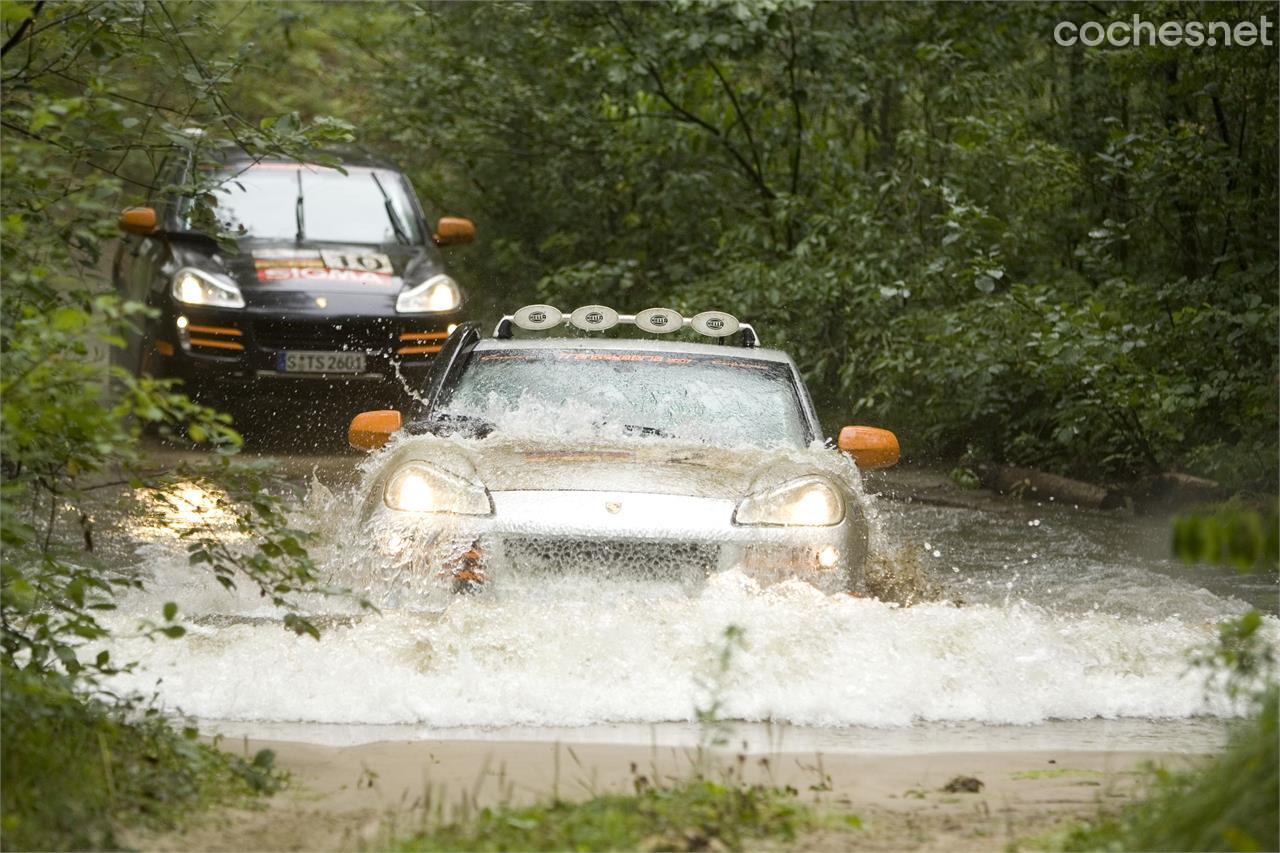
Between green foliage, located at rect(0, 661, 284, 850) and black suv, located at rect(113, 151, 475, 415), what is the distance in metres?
7.72

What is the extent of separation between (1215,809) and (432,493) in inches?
139

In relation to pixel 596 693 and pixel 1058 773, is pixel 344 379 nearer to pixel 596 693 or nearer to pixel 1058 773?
pixel 596 693

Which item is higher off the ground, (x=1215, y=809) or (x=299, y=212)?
(x=299, y=212)

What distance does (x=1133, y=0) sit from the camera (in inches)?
560

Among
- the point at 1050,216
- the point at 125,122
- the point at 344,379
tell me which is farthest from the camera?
the point at 1050,216

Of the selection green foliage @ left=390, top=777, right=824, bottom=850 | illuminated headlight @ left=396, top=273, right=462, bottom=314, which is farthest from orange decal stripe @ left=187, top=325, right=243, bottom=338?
green foliage @ left=390, top=777, right=824, bottom=850

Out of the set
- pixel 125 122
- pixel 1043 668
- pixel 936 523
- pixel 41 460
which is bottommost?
pixel 936 523

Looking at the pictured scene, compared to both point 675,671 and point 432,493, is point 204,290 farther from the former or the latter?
point 675,671

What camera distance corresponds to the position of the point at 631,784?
4969 mm

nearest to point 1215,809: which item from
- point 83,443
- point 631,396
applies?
point 83,443

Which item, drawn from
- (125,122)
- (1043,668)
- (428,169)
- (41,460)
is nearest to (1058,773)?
(1043,668)

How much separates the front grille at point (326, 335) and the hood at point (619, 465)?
572cm

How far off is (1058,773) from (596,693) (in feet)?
5.11

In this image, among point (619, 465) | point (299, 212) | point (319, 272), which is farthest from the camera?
point (299, 212)
